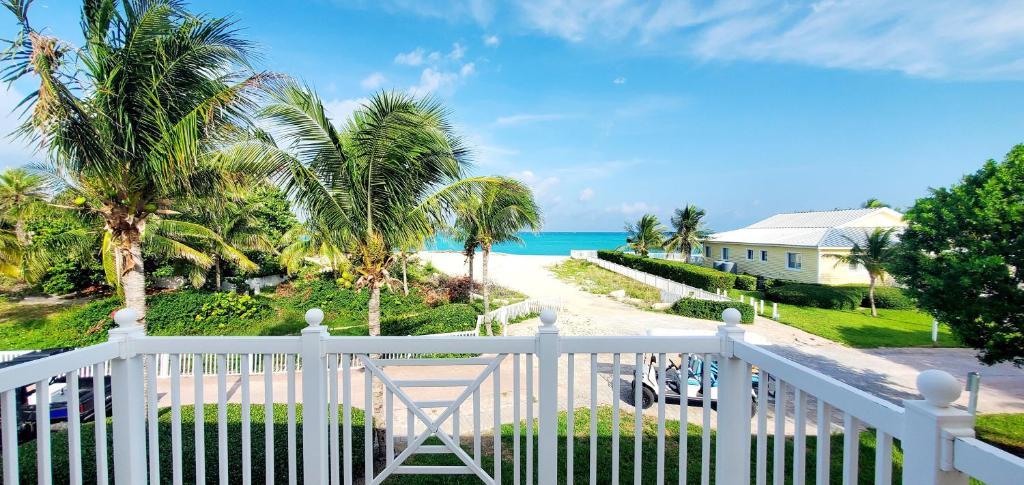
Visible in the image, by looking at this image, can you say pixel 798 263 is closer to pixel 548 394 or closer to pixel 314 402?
pixel 548 394

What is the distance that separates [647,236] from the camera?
29.9 m

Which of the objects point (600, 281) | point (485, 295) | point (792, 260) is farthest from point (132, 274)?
point (792, 260)

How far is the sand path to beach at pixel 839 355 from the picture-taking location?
8250 millimetres

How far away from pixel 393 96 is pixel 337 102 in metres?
0.92

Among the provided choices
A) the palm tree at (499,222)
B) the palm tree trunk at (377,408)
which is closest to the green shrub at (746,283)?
the palm tree at (499,222)

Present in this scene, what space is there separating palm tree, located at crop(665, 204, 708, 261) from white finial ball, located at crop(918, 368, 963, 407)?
94.2 feet

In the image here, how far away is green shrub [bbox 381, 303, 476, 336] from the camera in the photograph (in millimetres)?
10820

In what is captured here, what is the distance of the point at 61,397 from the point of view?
555 centimetres

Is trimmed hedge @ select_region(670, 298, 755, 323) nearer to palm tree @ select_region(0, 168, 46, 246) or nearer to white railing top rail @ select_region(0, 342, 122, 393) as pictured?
white railing top rail @ select_region(0, 342, 122, 393)

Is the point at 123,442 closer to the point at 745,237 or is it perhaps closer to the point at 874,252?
the point at 874,252

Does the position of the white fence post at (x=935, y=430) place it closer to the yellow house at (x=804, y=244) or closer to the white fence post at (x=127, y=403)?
the white fence post at (x=127, y=403)

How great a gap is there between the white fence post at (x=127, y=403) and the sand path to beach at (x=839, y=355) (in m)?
5.70

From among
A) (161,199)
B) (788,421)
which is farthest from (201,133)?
(788,421)

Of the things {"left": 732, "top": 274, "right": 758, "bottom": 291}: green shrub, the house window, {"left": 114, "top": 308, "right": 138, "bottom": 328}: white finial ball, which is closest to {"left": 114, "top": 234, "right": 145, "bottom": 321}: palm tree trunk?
{"left": 114, "top": 308, "right": 138, "bottom": 328}: white finial ball
